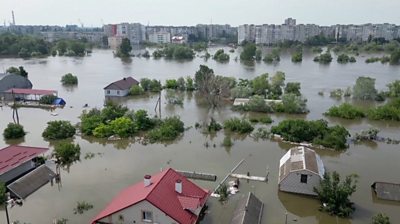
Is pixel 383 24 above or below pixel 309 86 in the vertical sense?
above

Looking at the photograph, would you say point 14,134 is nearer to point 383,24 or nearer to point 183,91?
point 183,91

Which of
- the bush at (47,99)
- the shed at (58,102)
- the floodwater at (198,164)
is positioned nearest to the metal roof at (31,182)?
the floodwater at (198,164)

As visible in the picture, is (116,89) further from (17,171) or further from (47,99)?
(17,171)

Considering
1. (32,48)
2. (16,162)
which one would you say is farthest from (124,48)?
(16,162)

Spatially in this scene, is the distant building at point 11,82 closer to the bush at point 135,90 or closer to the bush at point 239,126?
the bush at point 135,90

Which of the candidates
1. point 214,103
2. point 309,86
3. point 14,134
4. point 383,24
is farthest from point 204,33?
point 14,134

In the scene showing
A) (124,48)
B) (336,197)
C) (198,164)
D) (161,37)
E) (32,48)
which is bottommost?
(198,164)
